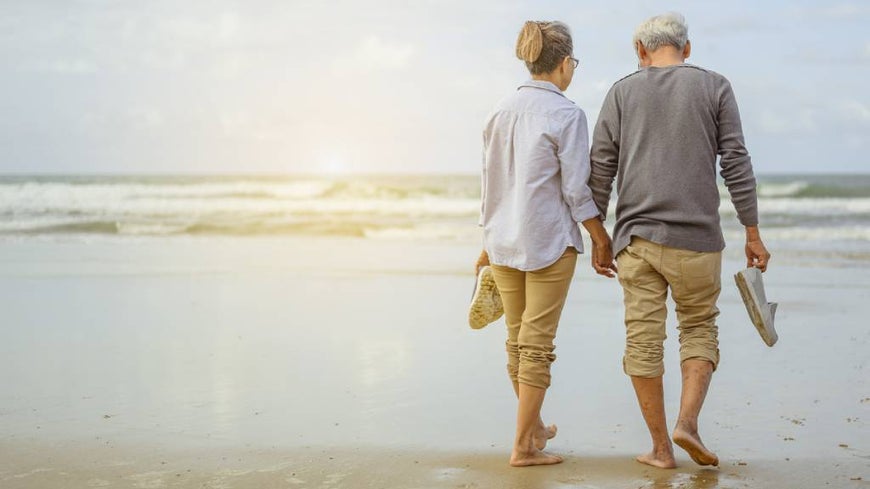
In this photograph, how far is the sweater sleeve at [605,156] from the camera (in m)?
3.42

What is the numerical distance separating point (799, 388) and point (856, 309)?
314 cm

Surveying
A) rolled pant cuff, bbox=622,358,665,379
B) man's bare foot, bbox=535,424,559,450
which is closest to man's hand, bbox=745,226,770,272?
rolled pant cuff, bbox=622,358,665,379

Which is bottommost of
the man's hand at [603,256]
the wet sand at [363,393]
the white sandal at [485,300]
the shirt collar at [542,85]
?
the wet sand at [363,393]

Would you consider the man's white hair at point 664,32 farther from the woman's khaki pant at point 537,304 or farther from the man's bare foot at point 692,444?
the man's bare foot at point 692,444

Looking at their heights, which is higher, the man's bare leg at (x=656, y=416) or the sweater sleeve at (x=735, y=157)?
the sweater sleeve at (x=735, y=157)

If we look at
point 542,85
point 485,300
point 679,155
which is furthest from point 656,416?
point 542,85

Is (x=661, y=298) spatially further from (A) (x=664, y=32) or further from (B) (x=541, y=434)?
(A) (x=664, y=32)

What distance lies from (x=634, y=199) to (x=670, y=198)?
13 cm

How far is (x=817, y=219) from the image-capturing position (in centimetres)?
2112

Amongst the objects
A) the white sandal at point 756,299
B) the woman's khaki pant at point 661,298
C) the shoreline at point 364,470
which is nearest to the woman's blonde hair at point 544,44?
the woman's khaki pant at point 661,298

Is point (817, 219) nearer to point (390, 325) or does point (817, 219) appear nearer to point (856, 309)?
point (856, 309)

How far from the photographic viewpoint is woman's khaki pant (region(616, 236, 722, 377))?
3.36 meters

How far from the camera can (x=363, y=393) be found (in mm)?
4664

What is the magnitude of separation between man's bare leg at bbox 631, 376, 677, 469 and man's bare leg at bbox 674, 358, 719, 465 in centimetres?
8
